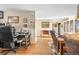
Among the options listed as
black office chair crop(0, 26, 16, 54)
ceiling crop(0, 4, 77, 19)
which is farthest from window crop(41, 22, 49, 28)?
black office chair crop(0, 26, 16, 54)

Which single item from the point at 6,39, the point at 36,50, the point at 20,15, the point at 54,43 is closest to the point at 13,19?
the point at 20,15

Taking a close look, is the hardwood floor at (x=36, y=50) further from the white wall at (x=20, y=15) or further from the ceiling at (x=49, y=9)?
the ceiling at (x=49, y=9)

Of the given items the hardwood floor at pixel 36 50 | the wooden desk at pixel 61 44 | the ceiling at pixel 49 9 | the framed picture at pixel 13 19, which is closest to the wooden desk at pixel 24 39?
the hardwood floor at pixel 36 50

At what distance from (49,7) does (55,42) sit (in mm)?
558

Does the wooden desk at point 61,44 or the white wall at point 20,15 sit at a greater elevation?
the white wall at point 20,15

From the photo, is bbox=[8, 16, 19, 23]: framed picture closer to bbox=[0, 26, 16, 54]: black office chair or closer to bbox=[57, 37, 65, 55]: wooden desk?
bbox=[0, 26, 16, 54]: black office chair

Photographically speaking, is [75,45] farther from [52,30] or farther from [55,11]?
[55,11]

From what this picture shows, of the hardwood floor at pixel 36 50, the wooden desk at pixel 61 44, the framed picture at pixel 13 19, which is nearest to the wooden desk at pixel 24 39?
the hardwood floor at pixel 36 50

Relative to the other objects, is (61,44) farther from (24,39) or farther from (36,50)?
(24,39)

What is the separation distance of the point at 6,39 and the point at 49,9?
0.82 meters

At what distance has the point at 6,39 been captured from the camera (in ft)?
8.38

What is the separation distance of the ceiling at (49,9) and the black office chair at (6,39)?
37cm

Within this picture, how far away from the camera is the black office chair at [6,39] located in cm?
251

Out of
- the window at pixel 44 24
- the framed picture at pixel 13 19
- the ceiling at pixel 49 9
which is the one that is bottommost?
the window at pixel 44 24
